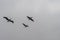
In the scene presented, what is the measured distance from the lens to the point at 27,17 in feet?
208

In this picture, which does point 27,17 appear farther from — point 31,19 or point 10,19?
point 10,19

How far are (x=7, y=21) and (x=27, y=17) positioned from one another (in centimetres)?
928

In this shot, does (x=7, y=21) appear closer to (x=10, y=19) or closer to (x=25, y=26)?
(x=10, y=19)

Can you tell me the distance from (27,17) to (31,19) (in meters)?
2.05

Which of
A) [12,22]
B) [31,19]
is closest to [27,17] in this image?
[31,19]

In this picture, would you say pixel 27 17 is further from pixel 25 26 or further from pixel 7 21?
pixel 7 21

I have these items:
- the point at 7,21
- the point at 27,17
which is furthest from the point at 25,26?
the point at 7,21

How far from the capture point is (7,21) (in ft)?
208

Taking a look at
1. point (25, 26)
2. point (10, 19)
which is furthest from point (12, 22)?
point (25, 26)

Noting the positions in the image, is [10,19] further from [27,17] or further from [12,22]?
[27,17]

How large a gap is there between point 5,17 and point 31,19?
11.7 m

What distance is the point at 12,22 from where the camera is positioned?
6266 centimetres

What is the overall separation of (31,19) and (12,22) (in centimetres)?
868

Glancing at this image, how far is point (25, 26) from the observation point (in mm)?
63438
